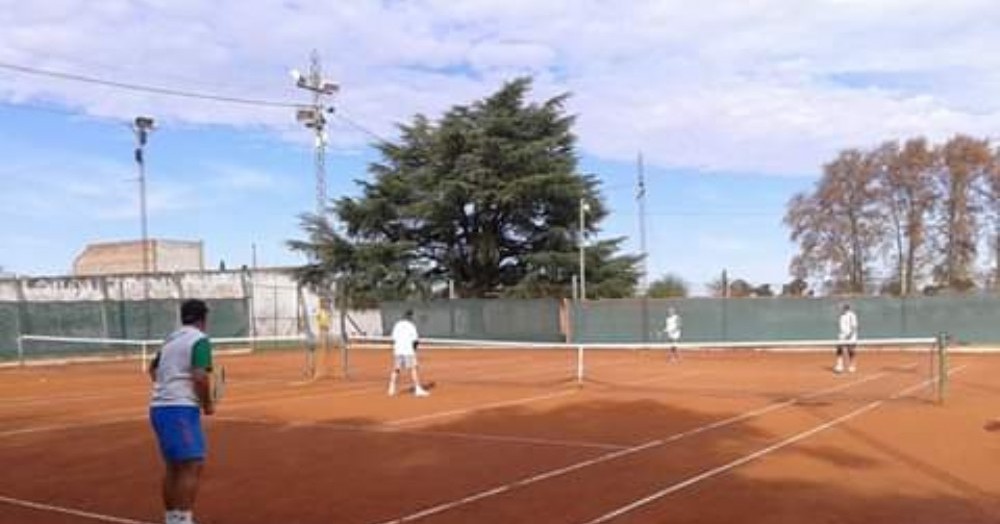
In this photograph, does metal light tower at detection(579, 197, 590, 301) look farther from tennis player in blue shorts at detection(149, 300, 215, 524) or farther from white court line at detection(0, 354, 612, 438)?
tennis player in blue shorts at detection(149, 300, 215, 524)

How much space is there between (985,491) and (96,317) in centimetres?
3698

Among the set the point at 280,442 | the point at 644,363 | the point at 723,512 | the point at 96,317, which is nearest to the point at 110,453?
the point at 280,442

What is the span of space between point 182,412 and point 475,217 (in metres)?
47.6

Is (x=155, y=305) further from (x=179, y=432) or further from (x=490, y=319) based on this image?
(x=179, y=432)

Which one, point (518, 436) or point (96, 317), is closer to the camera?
point (518, 436)

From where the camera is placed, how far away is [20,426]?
16969 mm

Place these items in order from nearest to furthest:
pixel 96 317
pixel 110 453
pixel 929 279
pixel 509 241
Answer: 1. pixel 110 453
2. pixel 96 317
3. pixel 509 241
4. pixel 929 279

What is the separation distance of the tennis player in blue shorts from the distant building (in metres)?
68.1

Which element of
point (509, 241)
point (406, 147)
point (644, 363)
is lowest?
point (644, 363)

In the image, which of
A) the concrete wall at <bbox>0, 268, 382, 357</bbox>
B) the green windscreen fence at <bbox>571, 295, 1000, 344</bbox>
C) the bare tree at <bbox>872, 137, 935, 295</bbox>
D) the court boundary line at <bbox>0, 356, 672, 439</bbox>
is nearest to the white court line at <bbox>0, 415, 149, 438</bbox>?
the court boundary line at <bbox>0, 356, 672, 439</bbox>

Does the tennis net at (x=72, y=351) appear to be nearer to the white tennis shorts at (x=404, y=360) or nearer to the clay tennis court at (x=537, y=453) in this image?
the clay tennis court at (x=537, y=453)

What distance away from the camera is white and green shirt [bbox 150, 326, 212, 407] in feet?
27.0

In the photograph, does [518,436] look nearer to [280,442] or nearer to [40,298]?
[280,442]

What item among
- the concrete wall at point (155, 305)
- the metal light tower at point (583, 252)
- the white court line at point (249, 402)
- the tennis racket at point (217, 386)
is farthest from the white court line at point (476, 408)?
the metal light tower at point (583, 252)
